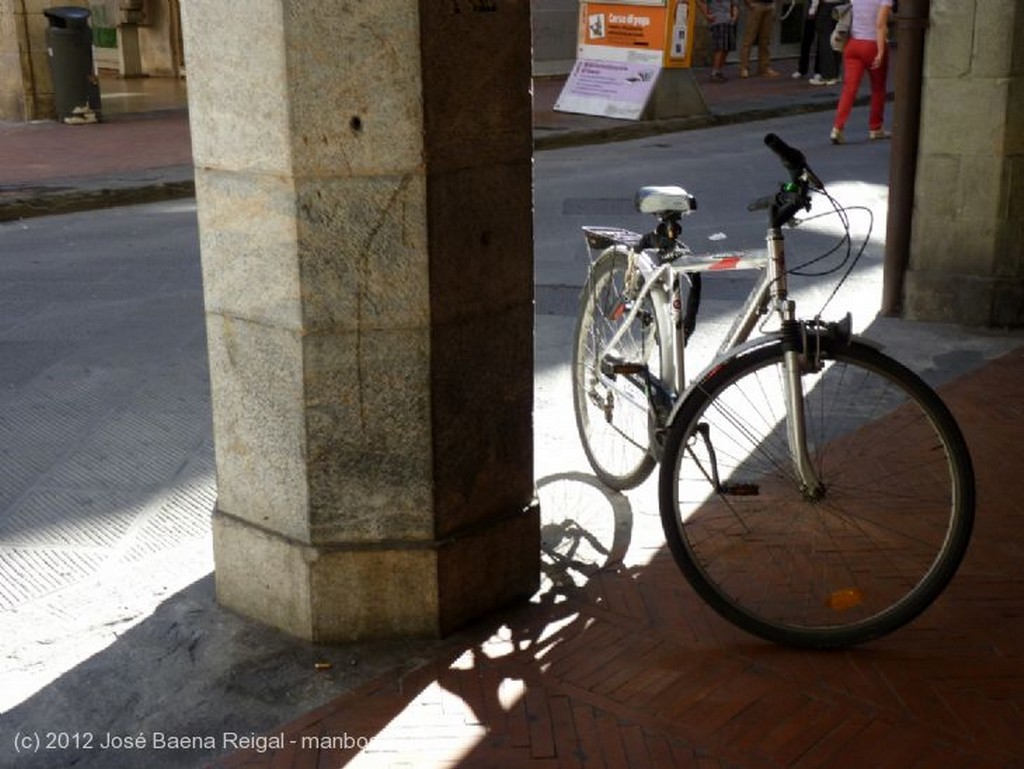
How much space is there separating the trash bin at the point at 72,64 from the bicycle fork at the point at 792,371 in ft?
48.1

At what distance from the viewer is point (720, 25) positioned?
81.7ft

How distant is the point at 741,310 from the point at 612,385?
71cm

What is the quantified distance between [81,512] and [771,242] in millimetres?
2703

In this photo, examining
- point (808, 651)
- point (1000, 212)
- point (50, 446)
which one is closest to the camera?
point (808, 651)

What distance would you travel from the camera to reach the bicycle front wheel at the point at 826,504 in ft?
12.9

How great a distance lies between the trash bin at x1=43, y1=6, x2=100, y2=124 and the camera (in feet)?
56.1

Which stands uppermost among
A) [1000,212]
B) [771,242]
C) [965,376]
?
[771,242]

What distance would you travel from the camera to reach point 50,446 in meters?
5.97

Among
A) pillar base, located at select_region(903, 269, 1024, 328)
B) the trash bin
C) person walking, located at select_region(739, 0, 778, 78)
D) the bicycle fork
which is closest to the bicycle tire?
the bicycle fork

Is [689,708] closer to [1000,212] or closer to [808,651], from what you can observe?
[808,651]

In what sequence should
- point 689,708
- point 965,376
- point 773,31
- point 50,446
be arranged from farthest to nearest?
1. point 773,31
2. point 965,376
3. point 50,446
4. point 689,708

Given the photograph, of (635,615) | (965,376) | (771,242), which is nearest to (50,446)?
(635,615)

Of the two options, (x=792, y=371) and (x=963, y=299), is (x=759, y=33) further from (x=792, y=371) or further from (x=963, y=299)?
(x=792, y=371)

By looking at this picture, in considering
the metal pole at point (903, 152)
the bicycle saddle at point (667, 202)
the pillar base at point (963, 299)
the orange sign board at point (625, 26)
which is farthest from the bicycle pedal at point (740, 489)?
the orange sign board at point (625, 26)
